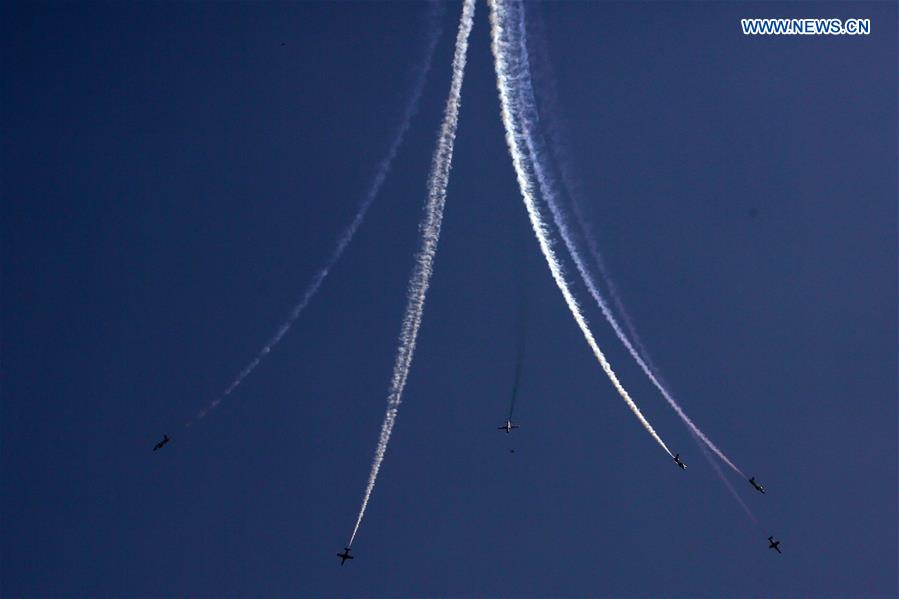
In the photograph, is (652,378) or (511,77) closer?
(511,77)

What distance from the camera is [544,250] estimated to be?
28250 millimetres

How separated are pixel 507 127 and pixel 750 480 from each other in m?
12.6

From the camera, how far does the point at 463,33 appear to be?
89.4 feet

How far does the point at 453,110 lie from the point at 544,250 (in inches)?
178

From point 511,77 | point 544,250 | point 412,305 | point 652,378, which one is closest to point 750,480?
point 652,378

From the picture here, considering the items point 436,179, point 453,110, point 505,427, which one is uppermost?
point 453,110

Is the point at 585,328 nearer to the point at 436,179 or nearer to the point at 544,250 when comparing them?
the point at 544,250

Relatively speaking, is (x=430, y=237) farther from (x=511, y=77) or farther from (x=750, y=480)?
(x=750, y=480)

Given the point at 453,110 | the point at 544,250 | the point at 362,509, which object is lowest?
the point at 362,509

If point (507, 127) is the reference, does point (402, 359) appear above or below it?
below

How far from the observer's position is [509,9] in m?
27.3

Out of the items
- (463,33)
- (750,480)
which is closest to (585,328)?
(750,480)

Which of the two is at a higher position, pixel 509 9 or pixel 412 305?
pixel 509 9

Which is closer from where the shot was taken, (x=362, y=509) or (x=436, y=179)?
(x=436, y=179)
